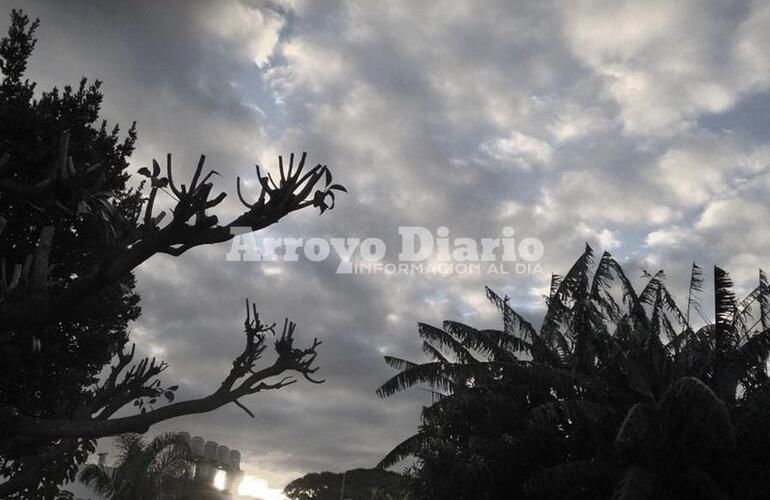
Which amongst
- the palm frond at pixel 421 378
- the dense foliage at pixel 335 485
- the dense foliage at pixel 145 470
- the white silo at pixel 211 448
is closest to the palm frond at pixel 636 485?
the palm frond at pixel 421 378

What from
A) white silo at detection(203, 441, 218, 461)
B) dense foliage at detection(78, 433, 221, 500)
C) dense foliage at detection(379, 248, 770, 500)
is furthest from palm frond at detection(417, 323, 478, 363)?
white silo at detection(203, 441, 218, 461)

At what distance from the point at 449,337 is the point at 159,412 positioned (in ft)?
56.3

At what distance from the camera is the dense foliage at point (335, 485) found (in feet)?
217

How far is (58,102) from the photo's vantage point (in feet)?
44.4

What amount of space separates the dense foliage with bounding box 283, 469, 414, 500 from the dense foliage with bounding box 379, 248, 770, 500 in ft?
151

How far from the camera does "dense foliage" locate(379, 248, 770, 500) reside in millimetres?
14969

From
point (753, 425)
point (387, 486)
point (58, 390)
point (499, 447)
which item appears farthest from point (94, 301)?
point (387, 486)

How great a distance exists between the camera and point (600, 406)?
16.1 meters

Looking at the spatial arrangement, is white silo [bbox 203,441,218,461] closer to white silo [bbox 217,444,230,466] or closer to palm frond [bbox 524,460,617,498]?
white silo [bbox 217,444,230,466]

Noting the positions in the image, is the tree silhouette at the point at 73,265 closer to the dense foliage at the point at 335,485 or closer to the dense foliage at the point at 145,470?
the dense foliage at the point at 145,470

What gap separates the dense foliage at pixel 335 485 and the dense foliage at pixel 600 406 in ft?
151

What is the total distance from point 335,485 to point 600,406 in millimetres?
57010

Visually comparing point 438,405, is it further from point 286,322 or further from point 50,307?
point 50,307

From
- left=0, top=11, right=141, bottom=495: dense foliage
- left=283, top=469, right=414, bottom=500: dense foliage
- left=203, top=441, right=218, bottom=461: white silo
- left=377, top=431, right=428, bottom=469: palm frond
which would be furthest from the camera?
left=203, top=441, right=218, bottom=461: white silo
